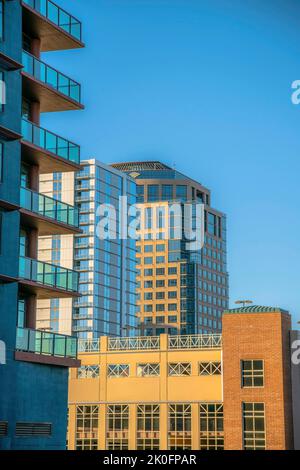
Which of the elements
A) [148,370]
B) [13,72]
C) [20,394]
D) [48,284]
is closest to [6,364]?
[20,394]

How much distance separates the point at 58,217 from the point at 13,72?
6734mm

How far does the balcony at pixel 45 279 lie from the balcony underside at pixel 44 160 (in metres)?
4.67

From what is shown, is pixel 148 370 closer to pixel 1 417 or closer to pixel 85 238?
pixel 1 417

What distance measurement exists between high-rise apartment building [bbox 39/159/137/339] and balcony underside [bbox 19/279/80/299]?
11102cm

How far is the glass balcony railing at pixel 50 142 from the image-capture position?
127 feet

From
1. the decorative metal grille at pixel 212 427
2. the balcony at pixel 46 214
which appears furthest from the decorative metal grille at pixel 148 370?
the balcony at pixel 46 214

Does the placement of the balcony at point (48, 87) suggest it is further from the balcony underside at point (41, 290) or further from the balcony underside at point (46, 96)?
the balcony underside at point (41, 290)

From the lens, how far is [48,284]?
38969mm

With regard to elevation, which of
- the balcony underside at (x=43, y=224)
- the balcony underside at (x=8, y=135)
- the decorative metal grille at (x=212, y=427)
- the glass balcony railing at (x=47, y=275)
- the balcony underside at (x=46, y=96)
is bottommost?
the decorative metal grille at (x=212, y=427)

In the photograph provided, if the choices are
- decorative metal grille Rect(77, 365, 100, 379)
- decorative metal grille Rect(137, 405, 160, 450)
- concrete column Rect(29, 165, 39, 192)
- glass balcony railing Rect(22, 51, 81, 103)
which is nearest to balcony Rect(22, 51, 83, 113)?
glass balcony railing Rect(22, 51, 81, 103)

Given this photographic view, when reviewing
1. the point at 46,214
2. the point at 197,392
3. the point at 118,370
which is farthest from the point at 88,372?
the point at 46,214

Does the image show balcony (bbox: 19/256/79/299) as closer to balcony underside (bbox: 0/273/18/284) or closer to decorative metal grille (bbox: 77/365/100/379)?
balcony underside (bbox: 0/273/18/284)

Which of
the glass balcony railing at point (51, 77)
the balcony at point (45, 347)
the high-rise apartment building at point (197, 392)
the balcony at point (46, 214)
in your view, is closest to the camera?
the balcony at point (45, 347)

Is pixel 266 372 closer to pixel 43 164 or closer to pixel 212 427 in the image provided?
pixel 212 427
